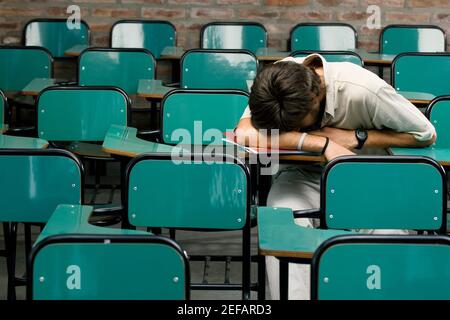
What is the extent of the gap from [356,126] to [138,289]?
5.17 ft

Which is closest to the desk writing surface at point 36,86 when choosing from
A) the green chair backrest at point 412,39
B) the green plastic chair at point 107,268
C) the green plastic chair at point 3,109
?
the green plastic chair at point 3,109

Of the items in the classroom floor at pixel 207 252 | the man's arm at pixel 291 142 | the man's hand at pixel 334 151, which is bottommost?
the classroom floor at pixel 207 252

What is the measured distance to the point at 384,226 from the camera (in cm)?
333

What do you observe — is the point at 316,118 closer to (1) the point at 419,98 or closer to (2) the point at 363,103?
(2) the point at 363,103

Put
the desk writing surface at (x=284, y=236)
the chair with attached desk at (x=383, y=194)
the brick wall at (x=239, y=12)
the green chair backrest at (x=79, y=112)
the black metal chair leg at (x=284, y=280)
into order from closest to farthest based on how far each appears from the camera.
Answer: the desk writing surface at (x=284, y=236)
the black metal chair leg at (x=284, y=280)
the chair with attached desk at (x=383, y=194)
the green chair backrest at (x=79, y=112)
the brick wall at (x=239, y=12)

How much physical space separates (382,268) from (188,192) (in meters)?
1.10

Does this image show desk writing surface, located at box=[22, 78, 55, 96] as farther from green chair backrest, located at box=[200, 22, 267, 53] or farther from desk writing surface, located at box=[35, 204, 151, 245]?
desk writing surface, located at box=[35, 204, 151, 245]

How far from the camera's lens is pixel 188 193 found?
11.3 feet

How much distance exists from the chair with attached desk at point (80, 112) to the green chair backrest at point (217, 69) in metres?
0.93

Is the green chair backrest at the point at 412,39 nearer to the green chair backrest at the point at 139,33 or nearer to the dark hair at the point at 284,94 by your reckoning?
the green chair backrest at the point at 139,33

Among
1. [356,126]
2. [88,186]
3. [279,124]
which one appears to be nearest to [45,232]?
[279,124]

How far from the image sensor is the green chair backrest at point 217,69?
5566 millimetres

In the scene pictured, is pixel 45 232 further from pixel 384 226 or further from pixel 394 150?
pixel 394 150

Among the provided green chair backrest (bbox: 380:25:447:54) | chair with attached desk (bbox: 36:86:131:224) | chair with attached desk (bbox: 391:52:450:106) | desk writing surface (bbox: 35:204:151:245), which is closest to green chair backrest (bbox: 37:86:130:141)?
chair with attached desk (bbox: 36:86:131:224)
